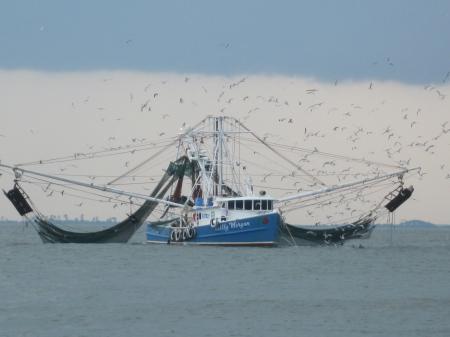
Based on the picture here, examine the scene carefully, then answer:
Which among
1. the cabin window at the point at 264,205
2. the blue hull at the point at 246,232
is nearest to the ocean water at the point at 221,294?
the blue hull at the point at 246,232

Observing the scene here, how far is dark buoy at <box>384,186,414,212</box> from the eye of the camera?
104 meters

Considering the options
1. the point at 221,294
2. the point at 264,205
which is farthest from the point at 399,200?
the point at 221,294

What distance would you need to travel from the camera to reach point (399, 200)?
103812 millimetres

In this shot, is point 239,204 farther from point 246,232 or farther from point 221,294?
point 221,294

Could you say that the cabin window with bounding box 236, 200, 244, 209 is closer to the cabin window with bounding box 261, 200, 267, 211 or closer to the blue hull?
the blue hull

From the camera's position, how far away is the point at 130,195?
4195 inches

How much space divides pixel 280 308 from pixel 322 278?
715 inches

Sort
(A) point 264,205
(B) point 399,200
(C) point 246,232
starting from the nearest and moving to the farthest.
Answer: (A) point 264,205, (C) point 246,232, (B) point 399,200

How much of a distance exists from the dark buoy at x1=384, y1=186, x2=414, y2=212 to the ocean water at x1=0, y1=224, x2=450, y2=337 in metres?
4.48

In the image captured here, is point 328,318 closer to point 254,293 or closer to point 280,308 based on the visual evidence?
point 280,308

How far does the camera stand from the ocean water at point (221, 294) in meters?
52.4

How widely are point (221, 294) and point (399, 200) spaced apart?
41.0 meters

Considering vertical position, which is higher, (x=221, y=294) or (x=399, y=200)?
(x=399, y=200)

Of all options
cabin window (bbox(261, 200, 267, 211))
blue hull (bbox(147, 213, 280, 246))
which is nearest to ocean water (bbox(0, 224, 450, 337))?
blue hull (bbox(147, 213, 280, 246))
